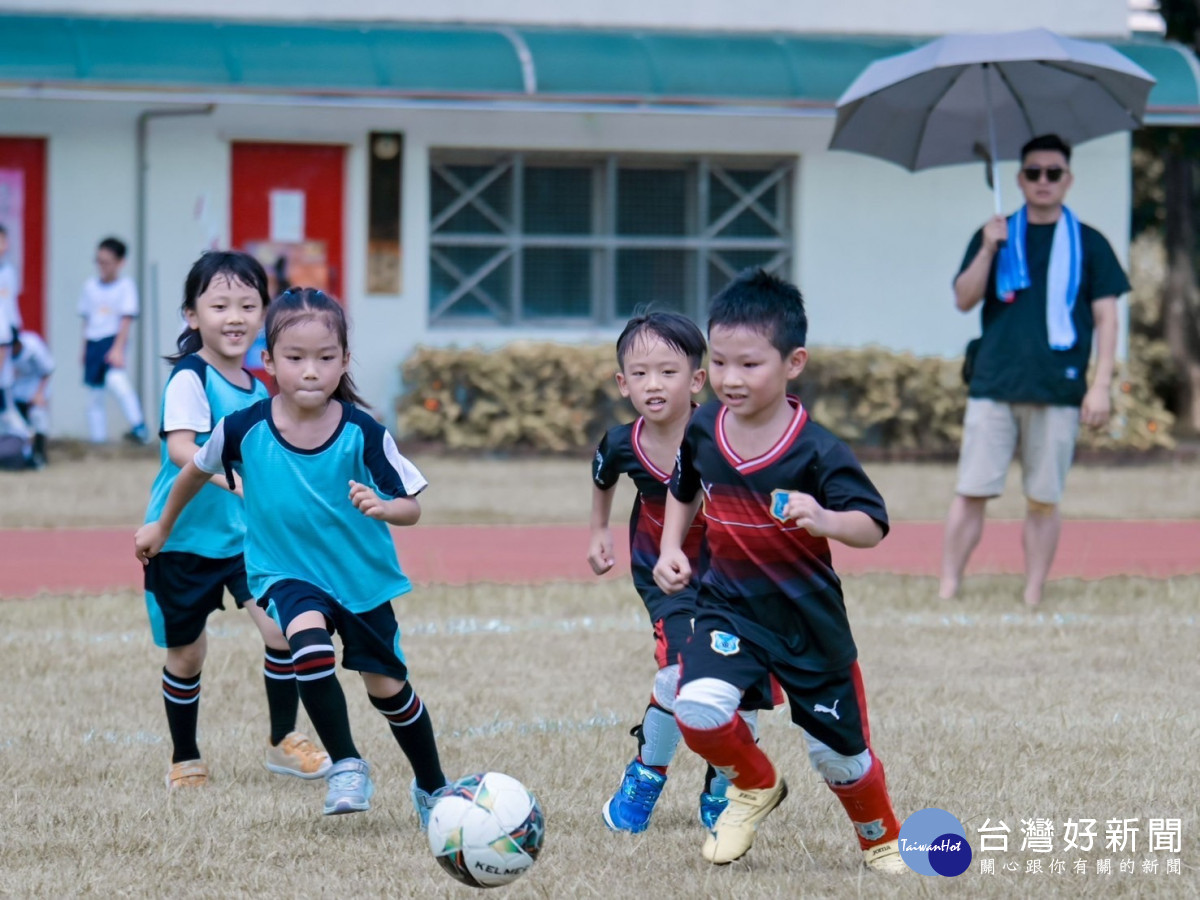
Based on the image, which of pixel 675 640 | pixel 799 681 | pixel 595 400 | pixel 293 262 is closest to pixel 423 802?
pixel 675 640

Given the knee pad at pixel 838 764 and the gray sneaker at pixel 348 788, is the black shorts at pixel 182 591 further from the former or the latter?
the knee pad at pixel 838 764

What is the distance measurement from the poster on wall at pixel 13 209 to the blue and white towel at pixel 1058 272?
9654 millimetres

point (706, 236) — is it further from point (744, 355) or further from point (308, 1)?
point (744, 355)

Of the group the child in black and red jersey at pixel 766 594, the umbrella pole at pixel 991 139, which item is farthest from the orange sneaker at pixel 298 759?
the umbrella pole at pixel 991 139

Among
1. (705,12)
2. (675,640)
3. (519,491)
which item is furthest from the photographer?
(705,12)

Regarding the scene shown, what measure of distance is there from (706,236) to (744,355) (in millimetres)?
12523

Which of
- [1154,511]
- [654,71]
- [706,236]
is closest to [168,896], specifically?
[1154,511]

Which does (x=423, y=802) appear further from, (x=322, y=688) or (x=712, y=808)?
(x=712, y=808)

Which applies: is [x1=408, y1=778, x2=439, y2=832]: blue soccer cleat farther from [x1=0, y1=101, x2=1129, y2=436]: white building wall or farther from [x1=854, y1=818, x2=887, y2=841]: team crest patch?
[x1=0, y1=101, x2=1129, y2=436]: white building wall

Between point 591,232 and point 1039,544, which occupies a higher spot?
point 591,232

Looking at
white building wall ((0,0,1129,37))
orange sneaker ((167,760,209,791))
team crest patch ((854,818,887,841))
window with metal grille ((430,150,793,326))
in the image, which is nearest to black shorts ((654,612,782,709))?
team crest patch ((854,818,887,841))

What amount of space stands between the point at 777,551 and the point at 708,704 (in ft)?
1.33

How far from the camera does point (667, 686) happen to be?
4.76 m

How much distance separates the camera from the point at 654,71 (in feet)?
49.8
